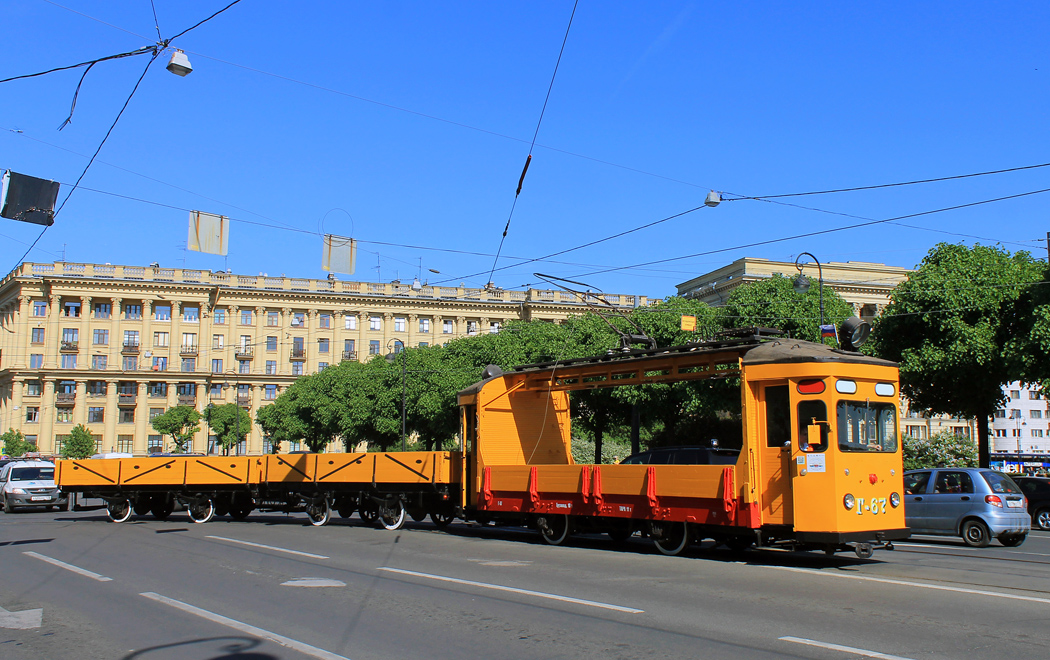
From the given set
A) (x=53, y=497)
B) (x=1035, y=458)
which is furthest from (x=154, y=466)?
(x=1035, y=458)

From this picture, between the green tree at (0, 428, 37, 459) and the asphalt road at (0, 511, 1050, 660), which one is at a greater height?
the green tree at (0, 428, 37, 459)

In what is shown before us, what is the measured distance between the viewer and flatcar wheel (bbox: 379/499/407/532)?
21719mm

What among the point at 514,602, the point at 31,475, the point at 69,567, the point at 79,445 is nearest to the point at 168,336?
the point at 79,445

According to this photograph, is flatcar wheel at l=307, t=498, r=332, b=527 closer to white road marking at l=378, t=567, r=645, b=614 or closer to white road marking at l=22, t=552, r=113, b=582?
white road marking at l=22, t=552, r=113, b=582

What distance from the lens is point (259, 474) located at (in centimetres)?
2423

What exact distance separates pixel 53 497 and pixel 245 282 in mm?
62653

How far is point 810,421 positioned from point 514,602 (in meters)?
6.03

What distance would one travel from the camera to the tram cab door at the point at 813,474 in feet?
42.5

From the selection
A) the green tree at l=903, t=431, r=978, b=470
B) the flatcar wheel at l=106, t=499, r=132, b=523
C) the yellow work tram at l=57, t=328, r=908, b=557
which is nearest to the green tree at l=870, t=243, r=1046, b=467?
the green tree at l=903, t=431, r=978, b=470

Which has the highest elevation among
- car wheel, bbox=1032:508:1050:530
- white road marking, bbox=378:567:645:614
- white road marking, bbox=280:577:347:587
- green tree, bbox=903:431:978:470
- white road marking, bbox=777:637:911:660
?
green tree, bbox=903:431:978:470

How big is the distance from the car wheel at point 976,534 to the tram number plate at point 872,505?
5.72 metres

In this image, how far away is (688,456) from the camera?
629 inches

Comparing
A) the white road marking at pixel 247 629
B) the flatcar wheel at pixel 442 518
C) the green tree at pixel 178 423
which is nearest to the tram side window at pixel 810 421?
the white road marking at pixel 247 629

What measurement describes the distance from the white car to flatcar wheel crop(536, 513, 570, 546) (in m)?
21.7
